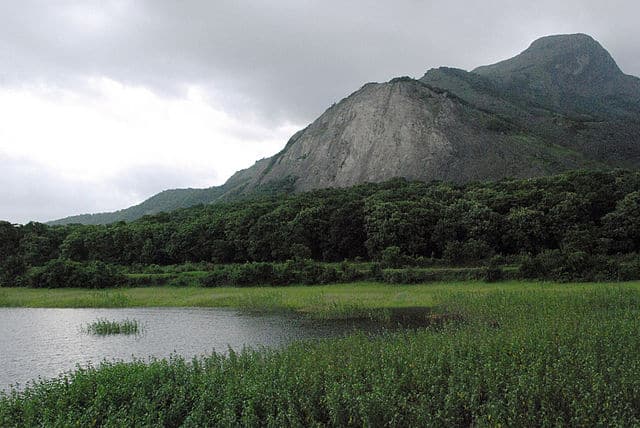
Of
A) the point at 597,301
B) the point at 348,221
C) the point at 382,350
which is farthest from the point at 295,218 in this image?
the point at 382,350

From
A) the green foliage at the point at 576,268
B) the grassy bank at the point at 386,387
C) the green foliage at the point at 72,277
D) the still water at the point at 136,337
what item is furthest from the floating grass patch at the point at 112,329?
the green foliage at the point at 576,268

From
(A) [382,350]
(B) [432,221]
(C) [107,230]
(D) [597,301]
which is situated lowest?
(D) [597,301]

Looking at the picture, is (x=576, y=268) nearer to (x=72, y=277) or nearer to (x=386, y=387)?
(x=386, y=387)

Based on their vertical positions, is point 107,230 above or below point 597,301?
above

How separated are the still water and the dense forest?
26295 mm

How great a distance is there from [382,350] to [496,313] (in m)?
15.4

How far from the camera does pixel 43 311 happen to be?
47344mm

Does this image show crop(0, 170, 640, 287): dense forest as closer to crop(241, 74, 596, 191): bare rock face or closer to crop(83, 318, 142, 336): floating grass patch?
crop(241, 74, 596, 191): bare rock face

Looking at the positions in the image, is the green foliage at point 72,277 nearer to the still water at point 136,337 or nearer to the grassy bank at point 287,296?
the grassy bank at point 287,296

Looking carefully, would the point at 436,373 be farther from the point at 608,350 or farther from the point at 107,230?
the point at 107,230

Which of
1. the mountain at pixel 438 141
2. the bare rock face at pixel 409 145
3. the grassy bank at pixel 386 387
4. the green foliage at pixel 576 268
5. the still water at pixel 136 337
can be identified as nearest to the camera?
the grassy bank at pixel 386 387

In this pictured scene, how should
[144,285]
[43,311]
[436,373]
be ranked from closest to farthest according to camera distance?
[436,373] < [43,311] < [144,285]

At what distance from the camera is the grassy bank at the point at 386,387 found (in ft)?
41.8

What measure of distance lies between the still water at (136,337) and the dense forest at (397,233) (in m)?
26.3
